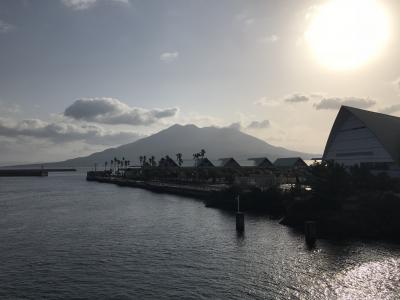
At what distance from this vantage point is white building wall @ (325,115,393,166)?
70250 millimetres

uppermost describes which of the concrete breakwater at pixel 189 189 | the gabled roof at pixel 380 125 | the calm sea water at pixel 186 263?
the gabled roof at pixel 380 125

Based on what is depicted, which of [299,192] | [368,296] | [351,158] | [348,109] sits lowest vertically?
[368,296]

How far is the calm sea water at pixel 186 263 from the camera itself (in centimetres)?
2606

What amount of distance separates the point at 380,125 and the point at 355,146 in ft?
21.8

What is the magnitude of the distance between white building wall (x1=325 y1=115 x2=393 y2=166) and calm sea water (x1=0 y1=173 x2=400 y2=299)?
30.8 m

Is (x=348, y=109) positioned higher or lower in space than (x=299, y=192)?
higher

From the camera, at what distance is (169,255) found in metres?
35.9

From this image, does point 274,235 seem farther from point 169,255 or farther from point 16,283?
point 16,283

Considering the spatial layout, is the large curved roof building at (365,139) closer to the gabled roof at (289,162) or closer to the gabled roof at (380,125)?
the gabled roof at (380,125)

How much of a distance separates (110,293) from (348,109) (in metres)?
67.7

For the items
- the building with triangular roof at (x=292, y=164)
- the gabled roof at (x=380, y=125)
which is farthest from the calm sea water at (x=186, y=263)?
the building with triangular roof at (x=292, y=164)

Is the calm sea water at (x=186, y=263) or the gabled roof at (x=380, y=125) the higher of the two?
the gabled roof at (x=380, y=125)

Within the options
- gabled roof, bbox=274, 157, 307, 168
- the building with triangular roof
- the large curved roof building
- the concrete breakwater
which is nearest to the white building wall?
the large curved roof building

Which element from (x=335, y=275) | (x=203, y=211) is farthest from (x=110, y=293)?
(x=203, y=211)
